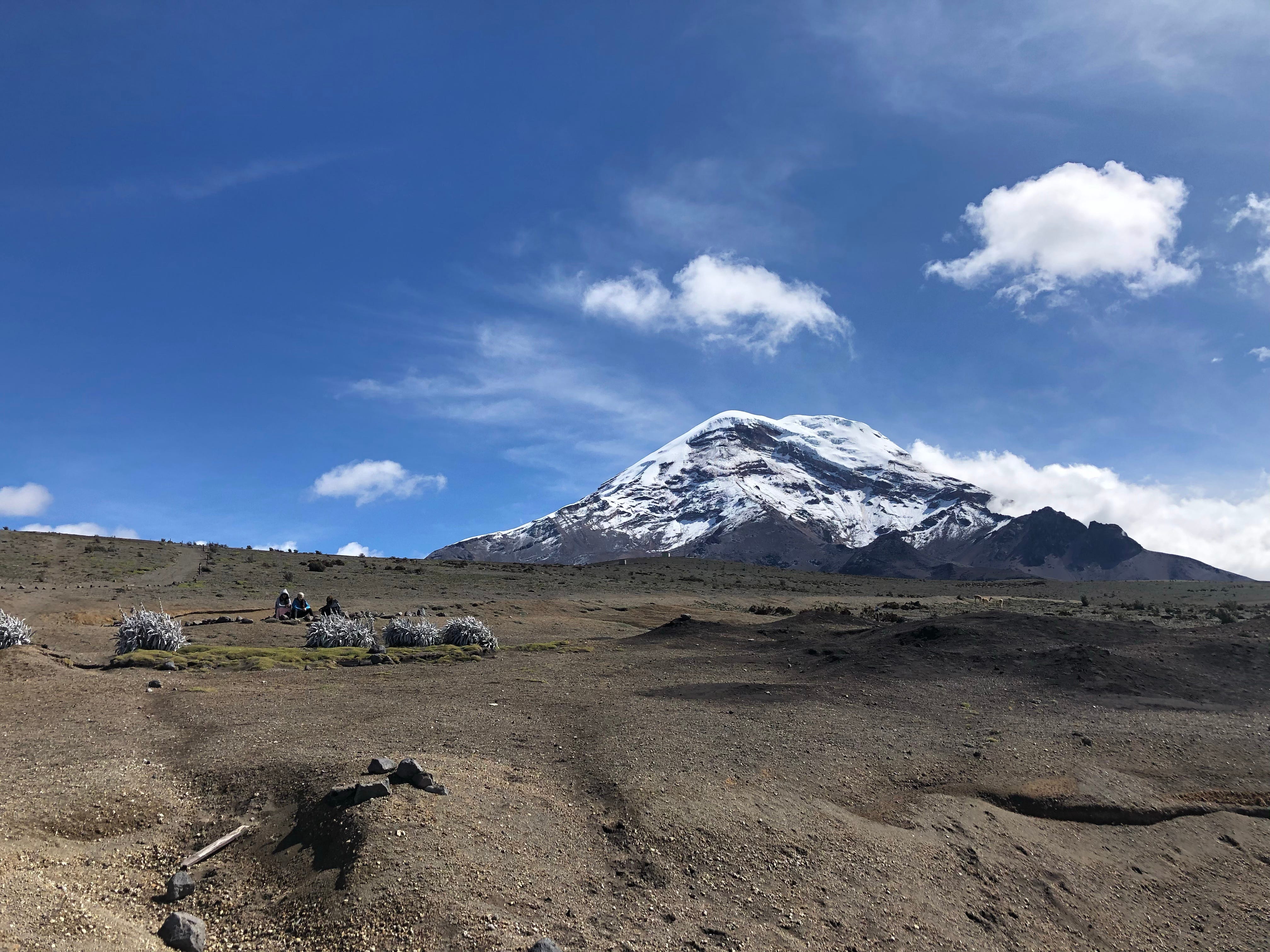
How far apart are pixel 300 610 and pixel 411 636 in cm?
674

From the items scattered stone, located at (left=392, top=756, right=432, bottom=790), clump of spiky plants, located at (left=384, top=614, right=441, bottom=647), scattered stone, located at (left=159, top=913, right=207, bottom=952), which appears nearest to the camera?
scattered stone, located at (left=159, top=913, right=207, bottom=952)

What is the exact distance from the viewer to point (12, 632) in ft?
46.7

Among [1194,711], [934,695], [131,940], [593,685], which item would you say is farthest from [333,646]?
[1194,711]

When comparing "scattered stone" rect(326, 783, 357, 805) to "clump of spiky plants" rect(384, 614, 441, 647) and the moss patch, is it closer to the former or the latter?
the moss patch

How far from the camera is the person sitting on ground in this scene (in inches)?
912

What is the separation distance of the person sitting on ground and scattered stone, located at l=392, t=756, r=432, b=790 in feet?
57.1

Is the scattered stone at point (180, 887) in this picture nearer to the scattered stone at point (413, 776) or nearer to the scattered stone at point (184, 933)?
the scattered stone at point (184, 933)

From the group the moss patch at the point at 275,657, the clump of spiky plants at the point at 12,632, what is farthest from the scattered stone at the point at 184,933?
the clump of spiky plants at the point at 12,632

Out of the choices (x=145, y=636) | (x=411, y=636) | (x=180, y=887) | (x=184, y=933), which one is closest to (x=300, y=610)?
(x=411, y=636)

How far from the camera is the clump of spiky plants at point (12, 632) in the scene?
A: 14141 mm

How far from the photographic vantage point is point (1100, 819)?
28.0ft

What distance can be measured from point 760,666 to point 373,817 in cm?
1162

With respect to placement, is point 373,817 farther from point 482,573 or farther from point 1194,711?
point 482,573

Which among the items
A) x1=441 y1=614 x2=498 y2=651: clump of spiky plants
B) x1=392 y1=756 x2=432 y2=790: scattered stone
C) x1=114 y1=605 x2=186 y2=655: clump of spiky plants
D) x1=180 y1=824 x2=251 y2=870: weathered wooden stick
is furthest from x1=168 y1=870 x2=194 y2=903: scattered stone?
x1=441 y1=614 x2=498 y2=651: clump of spiky plants
